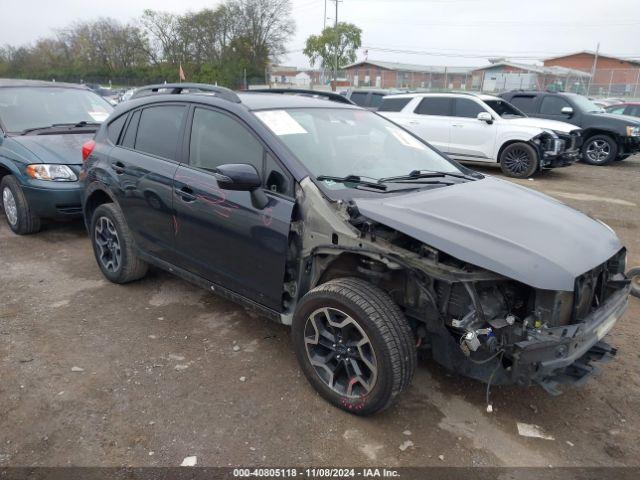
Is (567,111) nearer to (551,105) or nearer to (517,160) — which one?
(551,105)

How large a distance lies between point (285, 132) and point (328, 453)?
6.45 ft

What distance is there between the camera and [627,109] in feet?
49.8

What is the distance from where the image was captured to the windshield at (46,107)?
638 centimetres

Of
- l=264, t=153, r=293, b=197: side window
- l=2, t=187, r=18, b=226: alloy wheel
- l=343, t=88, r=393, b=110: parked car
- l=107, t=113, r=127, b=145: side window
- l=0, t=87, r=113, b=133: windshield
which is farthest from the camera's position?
l=343, t=88, r=393, b=110: parked car

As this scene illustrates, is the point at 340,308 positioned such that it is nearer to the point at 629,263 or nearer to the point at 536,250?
the point at 536,250

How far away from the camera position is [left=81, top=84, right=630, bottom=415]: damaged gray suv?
2414 millimetres

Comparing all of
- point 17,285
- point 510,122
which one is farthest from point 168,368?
point 510,122

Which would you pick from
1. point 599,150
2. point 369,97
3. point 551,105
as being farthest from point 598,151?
point 369,97

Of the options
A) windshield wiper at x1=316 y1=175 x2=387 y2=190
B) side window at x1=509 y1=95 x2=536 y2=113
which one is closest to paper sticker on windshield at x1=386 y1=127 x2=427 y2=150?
windshield wiper at x1=316 y1=175 x2=387 y2=190

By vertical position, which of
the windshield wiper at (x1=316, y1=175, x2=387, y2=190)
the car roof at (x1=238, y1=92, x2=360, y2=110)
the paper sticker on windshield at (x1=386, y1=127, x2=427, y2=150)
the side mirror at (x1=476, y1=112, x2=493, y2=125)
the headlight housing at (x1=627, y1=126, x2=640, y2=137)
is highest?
the car roof at (x1=238, y1=92, x2=360, y2=110)

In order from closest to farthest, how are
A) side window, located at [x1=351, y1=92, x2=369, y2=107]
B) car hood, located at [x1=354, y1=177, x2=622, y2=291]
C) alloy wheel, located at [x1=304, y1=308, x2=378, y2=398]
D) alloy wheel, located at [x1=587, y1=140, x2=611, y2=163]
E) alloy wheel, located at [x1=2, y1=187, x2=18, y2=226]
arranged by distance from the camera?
car hood, located at [x1=354, y1=177, x2=622, y2=291], alloy wheel, located at [x1=304, y1=308, x2=378, y2=398], alloy wheel, located at [x1=2, y1=187, x2=18, y2=226], alloy wheel, located at [x1=587, y1=140, x2=611, y2=163], side window, located at [x1=351, y1=92, x2=369, y2=107]

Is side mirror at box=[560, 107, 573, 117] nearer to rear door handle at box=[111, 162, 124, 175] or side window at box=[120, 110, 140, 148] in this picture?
side window at box=[120, 110, 140, 148]

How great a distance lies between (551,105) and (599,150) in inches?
66.7

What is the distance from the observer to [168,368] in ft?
10.8
